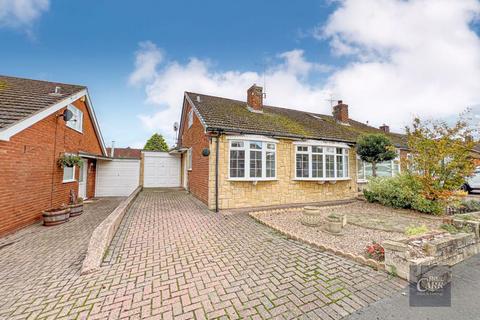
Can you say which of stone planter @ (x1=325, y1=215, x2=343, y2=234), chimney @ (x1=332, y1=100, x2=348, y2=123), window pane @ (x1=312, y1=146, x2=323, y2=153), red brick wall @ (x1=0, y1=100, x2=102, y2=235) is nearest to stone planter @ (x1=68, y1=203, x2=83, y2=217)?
red brick wall @ (x1=0, y1=100, x2=102, y2=235)

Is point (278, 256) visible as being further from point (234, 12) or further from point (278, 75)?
point (278, 75)

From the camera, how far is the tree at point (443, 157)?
7.56 meters

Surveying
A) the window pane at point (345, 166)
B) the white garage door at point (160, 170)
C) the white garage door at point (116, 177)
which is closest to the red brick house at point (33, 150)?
the white garage door at point (116, 177)

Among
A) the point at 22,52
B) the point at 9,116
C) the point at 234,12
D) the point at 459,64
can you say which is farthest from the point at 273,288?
the point at 22,52

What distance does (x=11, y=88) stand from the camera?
7918 mm

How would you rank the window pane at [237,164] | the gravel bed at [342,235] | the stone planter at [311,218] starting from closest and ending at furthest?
the gravel bed at [342,235] < the stone planter at [311,218] < the window pane at [237,164]

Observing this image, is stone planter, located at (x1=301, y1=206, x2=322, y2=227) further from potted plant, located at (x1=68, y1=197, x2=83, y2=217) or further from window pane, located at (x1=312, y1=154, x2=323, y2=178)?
potted plant, located at (x1=68, y1=197, x2=83, y2=217)

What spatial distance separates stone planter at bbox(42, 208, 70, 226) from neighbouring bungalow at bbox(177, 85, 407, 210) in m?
5.56

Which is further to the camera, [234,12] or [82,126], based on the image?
[82,126]

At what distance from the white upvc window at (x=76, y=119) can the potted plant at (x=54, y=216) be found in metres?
4.94

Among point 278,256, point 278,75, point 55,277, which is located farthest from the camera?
point 278,75

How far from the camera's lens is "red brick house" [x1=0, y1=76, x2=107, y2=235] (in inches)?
224

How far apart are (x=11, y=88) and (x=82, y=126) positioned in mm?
3725

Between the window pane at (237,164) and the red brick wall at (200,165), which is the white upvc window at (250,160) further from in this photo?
the red brick wall at (200,165)
